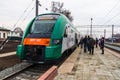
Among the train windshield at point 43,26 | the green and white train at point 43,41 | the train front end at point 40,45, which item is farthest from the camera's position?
the train windshield at point 43,26

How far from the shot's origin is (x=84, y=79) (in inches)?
413

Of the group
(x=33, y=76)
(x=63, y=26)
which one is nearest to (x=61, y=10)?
(x=63, y=26)

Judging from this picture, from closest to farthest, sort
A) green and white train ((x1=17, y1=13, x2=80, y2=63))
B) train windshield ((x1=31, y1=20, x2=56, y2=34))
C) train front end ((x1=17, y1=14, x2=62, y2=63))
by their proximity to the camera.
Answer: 1. train front end ((x1=17, y1=14, x2=62, y2=63))
2. green and white train ((x1=17, y1=13, x2=80, y2=63))
3. train windshield ((x1=31, y1=20, x2=56, y2=34))

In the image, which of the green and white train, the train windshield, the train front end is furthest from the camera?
the train windshield

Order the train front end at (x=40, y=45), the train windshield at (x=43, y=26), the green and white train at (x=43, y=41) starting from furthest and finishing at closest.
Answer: the train windshield at (x=43, y=26)
the green and white train at (x=43, y=41)
the train front end at (x=40, y=45)

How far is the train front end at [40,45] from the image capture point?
1496cm

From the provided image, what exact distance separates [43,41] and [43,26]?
5.45 feet

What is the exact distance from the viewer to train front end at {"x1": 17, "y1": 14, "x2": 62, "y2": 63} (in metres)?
15.0

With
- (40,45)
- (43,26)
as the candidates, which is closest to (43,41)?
(40,45)

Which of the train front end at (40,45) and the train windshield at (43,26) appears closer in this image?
the train front end at (40,45)

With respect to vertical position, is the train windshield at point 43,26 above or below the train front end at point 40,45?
above

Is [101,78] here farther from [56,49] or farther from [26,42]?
[26,42]

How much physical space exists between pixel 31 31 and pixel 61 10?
46.9 meters

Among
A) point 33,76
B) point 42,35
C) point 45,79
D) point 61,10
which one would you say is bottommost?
point 33,76
